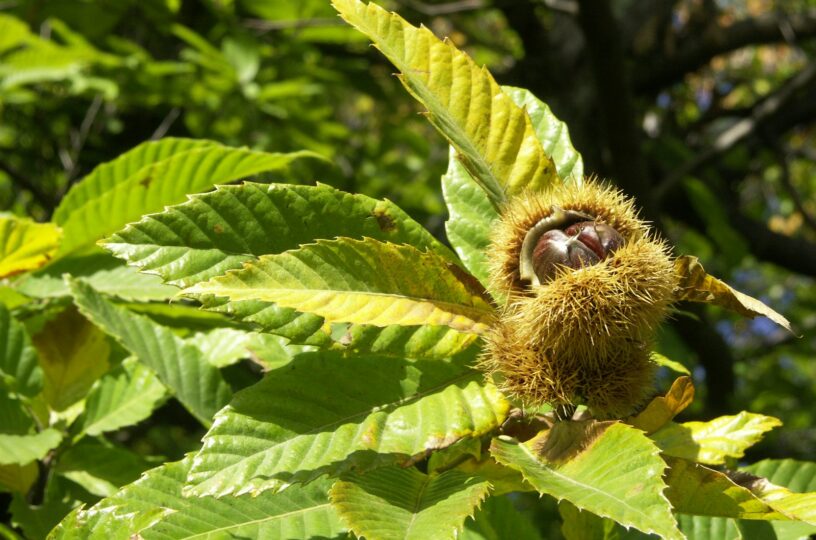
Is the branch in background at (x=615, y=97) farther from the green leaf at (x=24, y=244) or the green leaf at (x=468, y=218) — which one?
the green leaf at (x=24, y=244)

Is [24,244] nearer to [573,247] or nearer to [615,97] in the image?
[573,247]

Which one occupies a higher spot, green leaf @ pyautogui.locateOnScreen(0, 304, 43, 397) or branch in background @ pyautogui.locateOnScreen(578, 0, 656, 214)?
branch in background @ pyautogui.locateOnScreen(578, 0, 656, 214)

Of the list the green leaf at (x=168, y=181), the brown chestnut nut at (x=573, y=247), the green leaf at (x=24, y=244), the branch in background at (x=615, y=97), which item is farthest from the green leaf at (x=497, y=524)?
the branch in background at (x=615, y=97)

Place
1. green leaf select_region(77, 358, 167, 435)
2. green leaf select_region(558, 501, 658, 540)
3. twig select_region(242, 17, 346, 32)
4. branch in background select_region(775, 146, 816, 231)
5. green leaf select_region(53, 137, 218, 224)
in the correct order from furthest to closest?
branch in background select_region(775, 146, 816, 231) → twig select_region(242, 17, 346, 32) → green leaf select_region(53, 137, 218, 224) → green leaf select_region(77, 358, 167, 435) → green leaf select_region(558, 501, 658, 540)

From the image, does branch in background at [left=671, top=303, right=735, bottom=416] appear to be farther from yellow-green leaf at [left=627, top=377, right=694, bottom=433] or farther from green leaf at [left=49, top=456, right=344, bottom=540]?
green leaf at [left=49, top=456, right=344, bottom=540]

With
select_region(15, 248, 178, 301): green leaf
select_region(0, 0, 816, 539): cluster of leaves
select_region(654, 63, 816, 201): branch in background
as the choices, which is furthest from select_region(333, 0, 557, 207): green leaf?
select_region(654, 63, 816, 201): branch in background

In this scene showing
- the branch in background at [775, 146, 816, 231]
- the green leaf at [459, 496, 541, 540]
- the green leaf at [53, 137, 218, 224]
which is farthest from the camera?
the branch in background at [775, 146, 816, 231]
